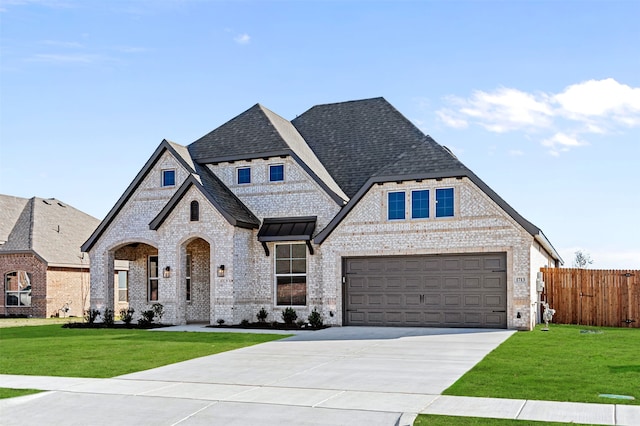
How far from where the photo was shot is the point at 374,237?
77.9 ft

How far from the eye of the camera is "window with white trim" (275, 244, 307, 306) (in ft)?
84.2

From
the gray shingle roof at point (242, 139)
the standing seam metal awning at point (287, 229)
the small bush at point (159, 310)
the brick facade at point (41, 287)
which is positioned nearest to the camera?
the standing seam metal awning at point (287, 229)

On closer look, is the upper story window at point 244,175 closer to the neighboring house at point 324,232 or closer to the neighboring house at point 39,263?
the neighboring house at point 324,232

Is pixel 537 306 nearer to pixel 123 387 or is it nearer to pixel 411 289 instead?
pixel 411 289

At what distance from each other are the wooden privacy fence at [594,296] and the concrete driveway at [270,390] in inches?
366

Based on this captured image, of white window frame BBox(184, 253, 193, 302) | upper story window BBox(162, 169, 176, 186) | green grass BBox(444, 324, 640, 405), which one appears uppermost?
upper story window BBox(162, 169, 176, 186)

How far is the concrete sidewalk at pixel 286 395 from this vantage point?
29.5ft

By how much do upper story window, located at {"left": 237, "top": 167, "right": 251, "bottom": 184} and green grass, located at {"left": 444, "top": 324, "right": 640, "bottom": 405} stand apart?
12.5 metres

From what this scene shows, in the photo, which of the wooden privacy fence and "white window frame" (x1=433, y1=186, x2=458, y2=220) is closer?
"white window frame" (x1=433, y1=186, x2=458, y2=220)

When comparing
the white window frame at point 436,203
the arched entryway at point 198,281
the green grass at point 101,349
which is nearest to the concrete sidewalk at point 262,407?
the green grass at point 101,349

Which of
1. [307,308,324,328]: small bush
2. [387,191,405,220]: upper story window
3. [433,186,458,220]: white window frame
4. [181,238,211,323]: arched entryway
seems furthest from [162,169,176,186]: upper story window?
[433,186,458,220]: white window frame

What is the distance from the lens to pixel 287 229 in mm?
25672

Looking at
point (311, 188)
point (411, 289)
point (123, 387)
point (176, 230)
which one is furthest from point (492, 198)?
point (123, 387)

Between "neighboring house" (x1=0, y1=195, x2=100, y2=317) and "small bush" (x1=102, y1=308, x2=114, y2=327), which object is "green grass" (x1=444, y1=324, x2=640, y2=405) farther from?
"neighboring house" (x1=0, y1=195, x2=100, y2=317)
